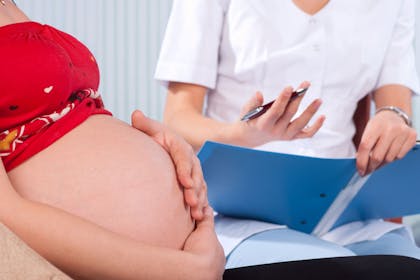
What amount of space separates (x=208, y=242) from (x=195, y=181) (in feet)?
0.36

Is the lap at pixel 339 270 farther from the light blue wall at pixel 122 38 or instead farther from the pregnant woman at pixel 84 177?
the light blue wall at pixel 122 38

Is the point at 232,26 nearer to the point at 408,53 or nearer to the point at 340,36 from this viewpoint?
the point at 340,36

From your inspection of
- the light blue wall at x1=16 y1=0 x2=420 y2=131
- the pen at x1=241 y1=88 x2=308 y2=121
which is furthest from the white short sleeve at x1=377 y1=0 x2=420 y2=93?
the light blue wall at x1=16 y1=0 x2=420 y2=131

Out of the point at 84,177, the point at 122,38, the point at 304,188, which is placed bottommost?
the point at 122,38

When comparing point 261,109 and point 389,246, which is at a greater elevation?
point 261,109

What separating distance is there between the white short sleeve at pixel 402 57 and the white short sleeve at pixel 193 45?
0.40 metres

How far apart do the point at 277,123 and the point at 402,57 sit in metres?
0.52

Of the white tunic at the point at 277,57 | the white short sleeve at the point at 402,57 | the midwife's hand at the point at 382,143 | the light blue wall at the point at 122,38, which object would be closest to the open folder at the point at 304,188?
the midwife's hand at the point at 382,143

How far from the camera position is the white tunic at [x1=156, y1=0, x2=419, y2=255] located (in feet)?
4.75

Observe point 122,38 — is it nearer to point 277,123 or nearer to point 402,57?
point 402,57

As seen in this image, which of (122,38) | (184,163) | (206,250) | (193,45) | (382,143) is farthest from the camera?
(122,38)

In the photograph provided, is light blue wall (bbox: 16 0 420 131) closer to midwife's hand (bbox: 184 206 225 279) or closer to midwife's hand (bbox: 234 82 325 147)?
midwife's hand (bbox: 234 82 325 147)

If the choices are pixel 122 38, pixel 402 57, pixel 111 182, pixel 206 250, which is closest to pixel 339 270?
pixel 206 250

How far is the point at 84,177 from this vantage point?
30.5 inches
